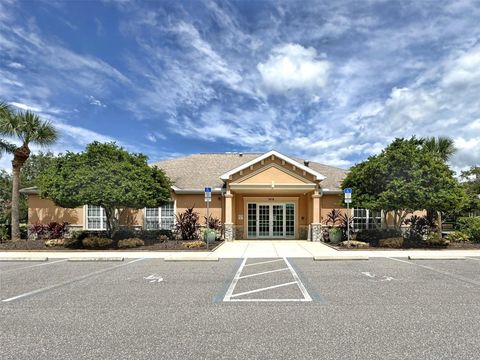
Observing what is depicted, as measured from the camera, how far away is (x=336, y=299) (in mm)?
7168

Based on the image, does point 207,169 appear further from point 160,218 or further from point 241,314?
point 241,314

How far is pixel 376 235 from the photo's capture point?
19453mm

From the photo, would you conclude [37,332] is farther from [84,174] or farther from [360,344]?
[84,174]

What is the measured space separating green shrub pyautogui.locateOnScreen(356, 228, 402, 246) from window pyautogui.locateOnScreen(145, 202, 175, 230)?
11.6 meters

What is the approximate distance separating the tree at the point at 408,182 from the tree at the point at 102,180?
421 inches

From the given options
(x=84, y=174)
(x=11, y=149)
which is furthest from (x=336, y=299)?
(x=11, y=149)

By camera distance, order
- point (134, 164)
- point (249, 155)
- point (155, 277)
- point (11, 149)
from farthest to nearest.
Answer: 1. point (249, 155)
2. point (11, 149)
3. point (134, 164)
4. point (155, 277)

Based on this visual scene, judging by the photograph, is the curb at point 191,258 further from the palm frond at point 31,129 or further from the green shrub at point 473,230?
the green shrub at point 473,230

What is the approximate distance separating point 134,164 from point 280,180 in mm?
8658

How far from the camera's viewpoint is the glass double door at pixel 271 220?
24000 mm

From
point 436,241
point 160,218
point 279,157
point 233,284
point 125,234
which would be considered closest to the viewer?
point 233,284

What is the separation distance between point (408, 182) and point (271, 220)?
976 centimetres

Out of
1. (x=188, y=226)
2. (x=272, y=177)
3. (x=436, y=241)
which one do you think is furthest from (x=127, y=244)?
(x=436, y=241)

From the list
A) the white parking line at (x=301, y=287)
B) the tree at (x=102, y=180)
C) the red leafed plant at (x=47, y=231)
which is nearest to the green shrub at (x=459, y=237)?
the white parking line at (x=301, y=287)
